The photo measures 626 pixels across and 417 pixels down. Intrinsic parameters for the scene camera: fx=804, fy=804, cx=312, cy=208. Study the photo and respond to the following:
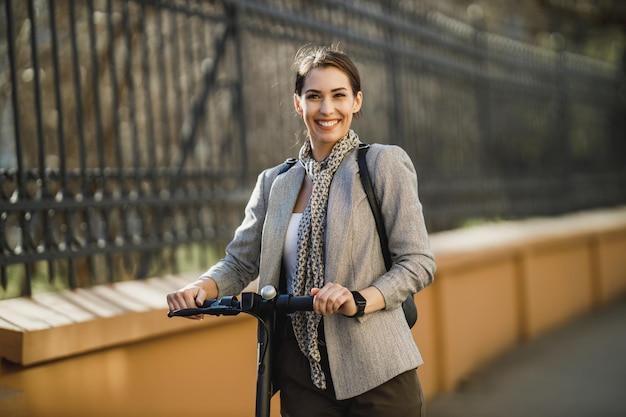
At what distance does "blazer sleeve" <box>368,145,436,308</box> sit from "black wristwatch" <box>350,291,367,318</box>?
97mm

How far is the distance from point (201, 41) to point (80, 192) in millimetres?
1397

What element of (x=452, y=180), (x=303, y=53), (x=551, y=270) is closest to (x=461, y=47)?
(x=452, y=180)

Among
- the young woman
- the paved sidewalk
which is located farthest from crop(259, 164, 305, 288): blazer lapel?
the paved sidewalk

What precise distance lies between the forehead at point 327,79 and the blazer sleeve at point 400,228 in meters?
0.25

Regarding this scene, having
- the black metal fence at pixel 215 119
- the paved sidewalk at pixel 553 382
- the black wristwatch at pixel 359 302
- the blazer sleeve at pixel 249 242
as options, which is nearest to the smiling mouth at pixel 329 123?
the blazer sleeve at pixel 249 242

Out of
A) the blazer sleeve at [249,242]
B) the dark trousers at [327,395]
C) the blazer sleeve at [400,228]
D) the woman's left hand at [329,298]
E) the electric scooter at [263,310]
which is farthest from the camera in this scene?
the blazer sleeve at [249,242]

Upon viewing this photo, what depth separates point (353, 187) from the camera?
257 centimetres

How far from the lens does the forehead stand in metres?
2.59

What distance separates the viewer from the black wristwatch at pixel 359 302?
2.35 meters

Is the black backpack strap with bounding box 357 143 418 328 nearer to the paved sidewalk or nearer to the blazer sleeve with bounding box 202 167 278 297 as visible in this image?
the blazer sleeve with bounding box 202 167 278 297

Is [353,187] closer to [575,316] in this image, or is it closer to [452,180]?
[452,180]

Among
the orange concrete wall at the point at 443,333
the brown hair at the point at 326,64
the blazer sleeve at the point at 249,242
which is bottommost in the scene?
the orange concrete wall at the point at 443,333

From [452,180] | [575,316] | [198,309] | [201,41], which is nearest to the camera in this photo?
[198,309]

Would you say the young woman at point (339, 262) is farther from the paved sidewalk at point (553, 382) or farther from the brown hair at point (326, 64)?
the paved sidewalk at point (553, 382)
